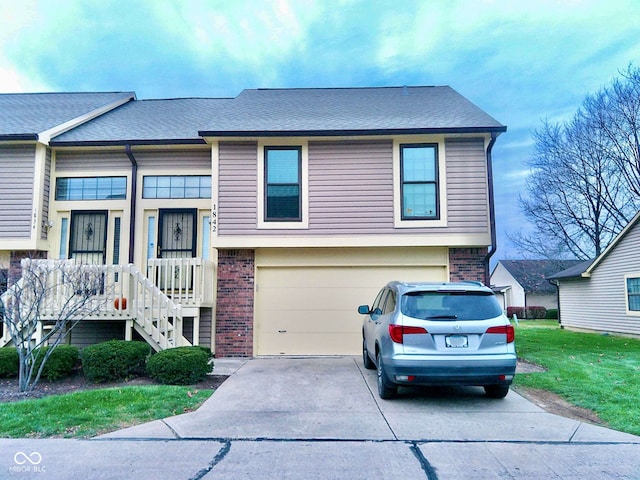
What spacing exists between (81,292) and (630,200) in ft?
91.6

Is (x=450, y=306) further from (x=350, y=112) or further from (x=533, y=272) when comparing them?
(x=533, y=272)

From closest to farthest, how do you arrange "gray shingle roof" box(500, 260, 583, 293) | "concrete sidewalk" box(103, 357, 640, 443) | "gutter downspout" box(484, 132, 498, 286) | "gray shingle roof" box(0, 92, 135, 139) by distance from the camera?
1. "concrete sidewalk" box(103, 357, 640, 443)
2. "gutter downspout" box(484, 132, 498, 286)
3. "gray shingle roof" box(0, 92, 135, 139)
4. "gray shingle roof" box(500, 260, 583, 293)

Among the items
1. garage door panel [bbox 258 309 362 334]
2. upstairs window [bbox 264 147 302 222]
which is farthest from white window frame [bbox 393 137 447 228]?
garage door panel [bbox 258 309 362 334]

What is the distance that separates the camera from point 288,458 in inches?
163

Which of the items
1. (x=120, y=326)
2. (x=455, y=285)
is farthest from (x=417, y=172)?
(x=120, y=326)

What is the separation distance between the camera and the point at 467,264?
33.5ft

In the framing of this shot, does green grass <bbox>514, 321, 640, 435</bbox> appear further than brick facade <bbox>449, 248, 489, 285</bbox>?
No

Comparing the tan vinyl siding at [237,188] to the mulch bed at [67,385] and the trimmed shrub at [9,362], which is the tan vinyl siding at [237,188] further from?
the trimmed shrub at [9,362]

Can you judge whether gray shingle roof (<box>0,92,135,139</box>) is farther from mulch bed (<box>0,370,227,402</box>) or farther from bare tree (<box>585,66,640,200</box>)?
bare tree (<box>585,66,640,200</box>)

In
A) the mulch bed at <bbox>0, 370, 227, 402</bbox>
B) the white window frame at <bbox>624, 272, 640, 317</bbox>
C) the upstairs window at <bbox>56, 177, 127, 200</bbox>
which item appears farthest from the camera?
the white window frame at <bbox>624, 272, 640, 317</bbox>

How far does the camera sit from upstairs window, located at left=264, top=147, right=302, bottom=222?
10.2m

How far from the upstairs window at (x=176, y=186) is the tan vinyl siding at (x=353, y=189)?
103 centimetres

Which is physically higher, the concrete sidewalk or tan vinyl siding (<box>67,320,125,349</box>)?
tan vinyl siding (<box>67,320,125,349</box>)

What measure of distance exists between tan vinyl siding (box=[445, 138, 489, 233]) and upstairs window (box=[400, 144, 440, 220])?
335mm
